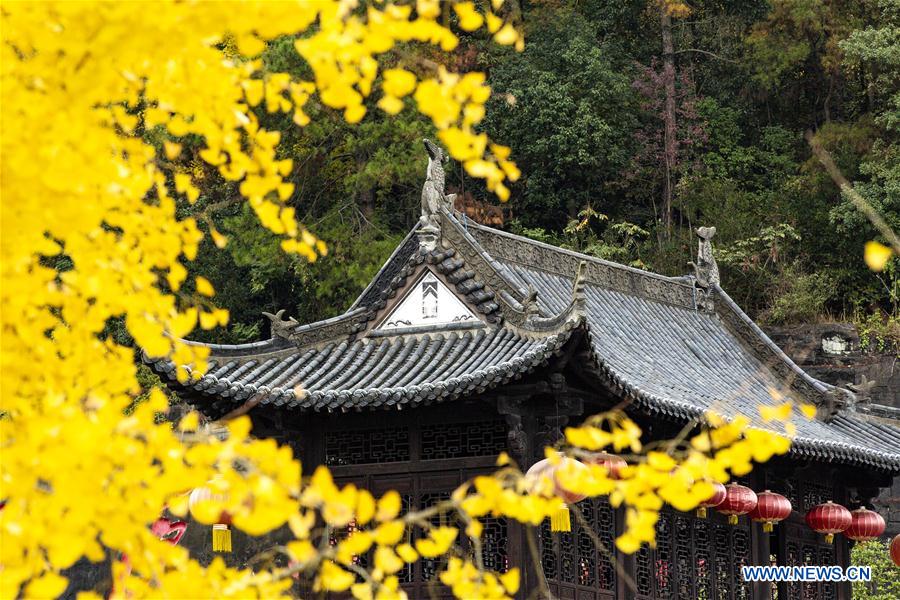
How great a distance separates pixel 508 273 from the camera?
14.9 m

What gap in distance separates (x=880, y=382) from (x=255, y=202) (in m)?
20.8

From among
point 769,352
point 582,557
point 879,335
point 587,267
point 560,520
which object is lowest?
point 582,557

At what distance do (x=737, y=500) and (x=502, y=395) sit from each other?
2.96m

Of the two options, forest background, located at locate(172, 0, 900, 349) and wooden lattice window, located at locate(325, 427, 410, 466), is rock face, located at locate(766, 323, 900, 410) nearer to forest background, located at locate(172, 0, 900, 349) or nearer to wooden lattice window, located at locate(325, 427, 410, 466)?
forest background, located at locate(172, 0, 900, 349)

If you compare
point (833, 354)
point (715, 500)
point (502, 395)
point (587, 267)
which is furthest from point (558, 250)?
point (833, 354)

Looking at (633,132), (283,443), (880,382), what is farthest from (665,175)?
(283,443)

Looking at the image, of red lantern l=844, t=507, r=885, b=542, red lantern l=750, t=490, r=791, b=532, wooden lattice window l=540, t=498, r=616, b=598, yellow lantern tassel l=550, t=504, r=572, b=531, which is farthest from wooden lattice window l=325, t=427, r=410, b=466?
red lantern l=844, t=507, r=885, b=542

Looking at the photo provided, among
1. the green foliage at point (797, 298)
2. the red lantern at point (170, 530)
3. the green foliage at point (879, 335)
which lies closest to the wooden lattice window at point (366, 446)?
the red lantern at point (170, 530)

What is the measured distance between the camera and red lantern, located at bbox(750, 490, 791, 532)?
1477 centimetres

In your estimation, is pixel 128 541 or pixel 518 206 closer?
pixel 128 541

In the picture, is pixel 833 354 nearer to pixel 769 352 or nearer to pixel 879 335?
pixel 879 335

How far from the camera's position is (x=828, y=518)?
15.8 m

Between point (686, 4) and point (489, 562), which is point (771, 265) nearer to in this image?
point (686, 4)

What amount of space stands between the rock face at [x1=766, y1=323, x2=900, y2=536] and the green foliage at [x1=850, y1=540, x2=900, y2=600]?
8.30ft
